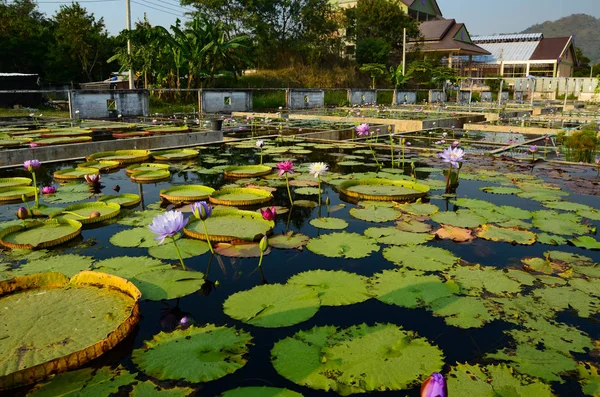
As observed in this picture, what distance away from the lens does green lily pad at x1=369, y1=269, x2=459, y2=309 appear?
2.32 meters

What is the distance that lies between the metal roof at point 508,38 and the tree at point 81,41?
43.6 meters

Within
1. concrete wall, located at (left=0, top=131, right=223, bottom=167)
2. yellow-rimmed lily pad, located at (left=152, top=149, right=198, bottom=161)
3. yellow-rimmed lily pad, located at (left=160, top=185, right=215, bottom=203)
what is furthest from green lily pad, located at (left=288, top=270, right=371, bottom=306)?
concrete wall, located at (left=0, top=131, right=223, bottom=167)

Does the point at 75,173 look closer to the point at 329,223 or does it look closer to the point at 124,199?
the point at 124,199

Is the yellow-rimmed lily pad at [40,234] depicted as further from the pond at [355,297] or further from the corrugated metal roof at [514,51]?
the corrugated metal roof at [514,51]

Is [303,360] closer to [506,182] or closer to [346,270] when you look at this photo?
[346,270]

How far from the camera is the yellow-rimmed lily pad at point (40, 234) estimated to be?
9.82 ft

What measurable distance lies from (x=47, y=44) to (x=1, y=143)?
61.6 ft

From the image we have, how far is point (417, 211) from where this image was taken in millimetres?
3908

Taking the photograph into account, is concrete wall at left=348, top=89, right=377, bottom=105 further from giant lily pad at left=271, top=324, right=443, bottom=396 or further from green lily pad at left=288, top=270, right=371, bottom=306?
giant lily pad at left=271, top=324, right=443, bottom=396

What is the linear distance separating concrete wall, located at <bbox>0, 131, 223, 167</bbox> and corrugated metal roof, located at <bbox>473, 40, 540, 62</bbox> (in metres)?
42.4

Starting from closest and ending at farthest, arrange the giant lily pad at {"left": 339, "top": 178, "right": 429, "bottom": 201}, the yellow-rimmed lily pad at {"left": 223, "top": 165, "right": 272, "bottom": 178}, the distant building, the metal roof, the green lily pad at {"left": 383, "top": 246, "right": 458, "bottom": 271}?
the green lily pad at {"left": 383, "top": 246, "right": 458, "bottom": 271} < the giant lily pad at {"left": 339, "top": 178, "right": 429, "bottom": 201} < the yellow-rimmed lily pad at {"left": 223, "top": 165, "right": 272, "bottom": 178} < the distant building < the metal roof

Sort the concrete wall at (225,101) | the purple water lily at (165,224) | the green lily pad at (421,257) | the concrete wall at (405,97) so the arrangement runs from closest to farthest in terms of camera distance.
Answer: the purple water lily at (165,224) → the green lily pad at (421,257) → the concrete wall at (225,101) → the concrete wall at (405,97)

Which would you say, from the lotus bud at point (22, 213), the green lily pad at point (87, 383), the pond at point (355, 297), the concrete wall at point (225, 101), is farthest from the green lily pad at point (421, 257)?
the concrete wall at point (225, 101)

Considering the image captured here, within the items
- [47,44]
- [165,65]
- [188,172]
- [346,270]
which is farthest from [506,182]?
[47,44]
